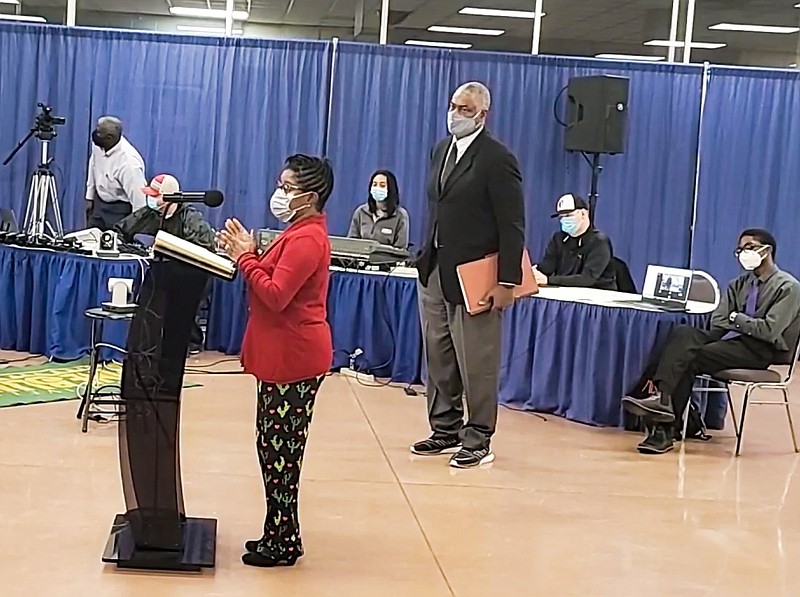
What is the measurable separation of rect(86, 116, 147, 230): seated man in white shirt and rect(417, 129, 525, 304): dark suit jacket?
10.9ft

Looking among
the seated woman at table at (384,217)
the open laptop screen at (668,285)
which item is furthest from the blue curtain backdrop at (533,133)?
the open laptop screen at (668,285)

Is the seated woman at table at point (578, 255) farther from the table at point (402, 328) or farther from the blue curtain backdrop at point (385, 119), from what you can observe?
the blue curtain backdrop at point (385, 119)

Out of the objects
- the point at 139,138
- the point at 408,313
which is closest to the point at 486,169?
the point at 408,313

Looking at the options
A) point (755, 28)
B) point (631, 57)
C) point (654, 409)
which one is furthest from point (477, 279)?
point (755, 28)

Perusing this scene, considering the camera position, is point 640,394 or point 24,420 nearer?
point 24,420

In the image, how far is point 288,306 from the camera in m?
3.04

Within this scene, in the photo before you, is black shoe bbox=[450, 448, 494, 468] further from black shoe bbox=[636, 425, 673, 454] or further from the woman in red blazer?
the woman in red blazer

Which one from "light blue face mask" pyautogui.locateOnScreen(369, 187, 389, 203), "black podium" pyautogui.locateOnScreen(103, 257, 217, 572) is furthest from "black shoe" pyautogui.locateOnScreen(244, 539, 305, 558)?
"light blue face mask" pyautogui.locateOnScreen(369, 187, 389, 203)

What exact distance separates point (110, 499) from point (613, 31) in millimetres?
6653

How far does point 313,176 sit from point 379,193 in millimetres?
3953

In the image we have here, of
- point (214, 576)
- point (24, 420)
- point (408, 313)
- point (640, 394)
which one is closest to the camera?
point (214, 576)

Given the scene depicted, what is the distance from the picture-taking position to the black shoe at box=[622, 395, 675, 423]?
5.10 metres

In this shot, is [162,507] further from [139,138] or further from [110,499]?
[139,138]

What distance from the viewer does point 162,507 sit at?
10.5ft
